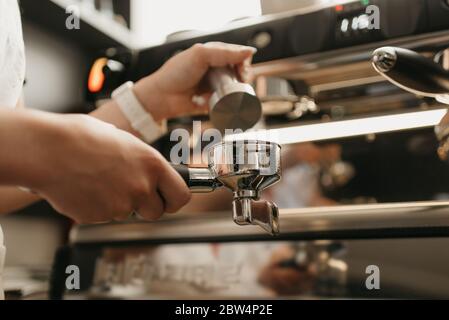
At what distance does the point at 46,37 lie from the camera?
61.0 inches

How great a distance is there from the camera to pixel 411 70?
1.69 ft

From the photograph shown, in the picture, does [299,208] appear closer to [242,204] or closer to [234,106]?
[234,106]

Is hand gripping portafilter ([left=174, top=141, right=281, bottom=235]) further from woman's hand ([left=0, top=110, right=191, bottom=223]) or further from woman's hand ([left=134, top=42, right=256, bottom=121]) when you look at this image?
woman's hand ([left=134, top=42, right=256, bottom=121])

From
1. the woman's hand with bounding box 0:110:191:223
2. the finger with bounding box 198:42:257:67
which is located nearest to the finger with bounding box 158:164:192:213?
the woman's hand with bounding box 0:110:191:223

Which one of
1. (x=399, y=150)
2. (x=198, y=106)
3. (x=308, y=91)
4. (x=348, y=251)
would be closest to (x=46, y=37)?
(x=198, y=106)

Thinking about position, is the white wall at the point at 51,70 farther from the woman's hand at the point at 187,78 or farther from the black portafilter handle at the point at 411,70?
the black portafilter handle at the point at 411,70

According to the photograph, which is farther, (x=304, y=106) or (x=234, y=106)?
(x=304, y=106)

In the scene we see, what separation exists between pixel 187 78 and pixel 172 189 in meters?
0.40

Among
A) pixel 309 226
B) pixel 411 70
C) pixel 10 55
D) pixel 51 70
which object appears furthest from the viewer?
pixel 51 70

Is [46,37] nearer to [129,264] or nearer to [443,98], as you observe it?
[129,264]

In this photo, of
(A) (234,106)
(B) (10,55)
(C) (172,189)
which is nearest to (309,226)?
(A) (234,106)

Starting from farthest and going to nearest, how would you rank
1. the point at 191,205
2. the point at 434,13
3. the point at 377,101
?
the point at 191,205
the point at 377,101
the point at 434,13

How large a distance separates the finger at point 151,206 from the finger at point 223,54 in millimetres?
372

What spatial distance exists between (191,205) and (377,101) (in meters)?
0.51
